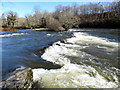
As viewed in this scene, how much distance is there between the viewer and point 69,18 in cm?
3409

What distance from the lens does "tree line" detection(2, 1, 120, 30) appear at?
34981 millimetres

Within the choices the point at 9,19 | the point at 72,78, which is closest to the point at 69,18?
the point at 72,78

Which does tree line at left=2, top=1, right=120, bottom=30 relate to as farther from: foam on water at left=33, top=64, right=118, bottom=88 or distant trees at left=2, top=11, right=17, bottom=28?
foam on water at left=33, top=64, right=118, bottom=88

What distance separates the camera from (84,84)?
452cm

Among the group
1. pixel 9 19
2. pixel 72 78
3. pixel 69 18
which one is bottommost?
pixel 72 78

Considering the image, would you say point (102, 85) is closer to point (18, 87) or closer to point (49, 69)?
point (49, 69)

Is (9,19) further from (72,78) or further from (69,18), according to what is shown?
(72,78)

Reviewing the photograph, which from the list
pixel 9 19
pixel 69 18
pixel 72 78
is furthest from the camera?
pixel 9 19

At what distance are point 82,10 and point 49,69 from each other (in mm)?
81614

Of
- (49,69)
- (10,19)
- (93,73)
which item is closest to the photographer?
(93,73)

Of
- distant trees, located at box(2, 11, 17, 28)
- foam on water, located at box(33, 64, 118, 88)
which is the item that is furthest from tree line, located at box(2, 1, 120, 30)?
foam on water, located at box(33, 64, 118, 88)

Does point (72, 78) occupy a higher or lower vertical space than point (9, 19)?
lower

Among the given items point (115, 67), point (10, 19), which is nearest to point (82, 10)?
point (10, 19)

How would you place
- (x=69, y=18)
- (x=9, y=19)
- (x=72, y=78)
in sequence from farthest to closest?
(x=9, y=19) → (x=69, y=18) → (x=72, y=78)
